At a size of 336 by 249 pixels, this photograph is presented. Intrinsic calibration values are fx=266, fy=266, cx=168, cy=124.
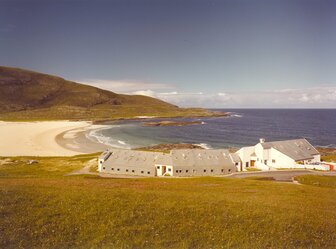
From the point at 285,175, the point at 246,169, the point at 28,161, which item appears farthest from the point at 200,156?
the point at 28,161

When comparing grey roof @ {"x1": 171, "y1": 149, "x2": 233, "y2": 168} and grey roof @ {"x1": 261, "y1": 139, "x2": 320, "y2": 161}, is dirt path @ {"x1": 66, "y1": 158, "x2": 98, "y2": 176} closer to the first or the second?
grey roof @ {"x1": 171, "y1": 149, "x2": 233, "y2": 168}

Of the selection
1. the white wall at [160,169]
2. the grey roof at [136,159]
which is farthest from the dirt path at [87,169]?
the white wall at [160,169]

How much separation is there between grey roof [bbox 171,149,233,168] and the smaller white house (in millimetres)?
6476

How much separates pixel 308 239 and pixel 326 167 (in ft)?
229

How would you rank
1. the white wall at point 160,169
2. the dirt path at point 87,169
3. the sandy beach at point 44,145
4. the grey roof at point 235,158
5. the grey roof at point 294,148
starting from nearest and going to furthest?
the dirt path at point 87,169 → the white wall at point 160,169 → the grey roof at point 235,158 → the grey roof at point 294,148 → the sandy beach at point 44,145

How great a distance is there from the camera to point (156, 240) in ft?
50.0

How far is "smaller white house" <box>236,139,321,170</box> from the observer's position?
80.1 meters

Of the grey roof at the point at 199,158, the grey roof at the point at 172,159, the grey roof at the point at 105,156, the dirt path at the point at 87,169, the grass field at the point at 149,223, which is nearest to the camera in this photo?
the grass field at the point at 149,223

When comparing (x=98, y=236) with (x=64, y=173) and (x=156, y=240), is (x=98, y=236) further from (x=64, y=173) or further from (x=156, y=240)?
(x=64, y=173)

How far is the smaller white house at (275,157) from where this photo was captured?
3155 inches

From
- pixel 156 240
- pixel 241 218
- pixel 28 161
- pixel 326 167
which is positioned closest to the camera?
pixel 156 240

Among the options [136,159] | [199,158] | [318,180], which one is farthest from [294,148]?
[136,159]

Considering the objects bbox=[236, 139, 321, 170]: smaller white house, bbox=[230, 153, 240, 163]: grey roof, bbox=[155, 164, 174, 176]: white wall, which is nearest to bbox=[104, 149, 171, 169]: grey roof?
bbox=[155, 164, 174, 176]: white wall

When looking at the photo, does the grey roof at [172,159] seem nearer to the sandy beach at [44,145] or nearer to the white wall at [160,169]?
the white wall at [160,169]
